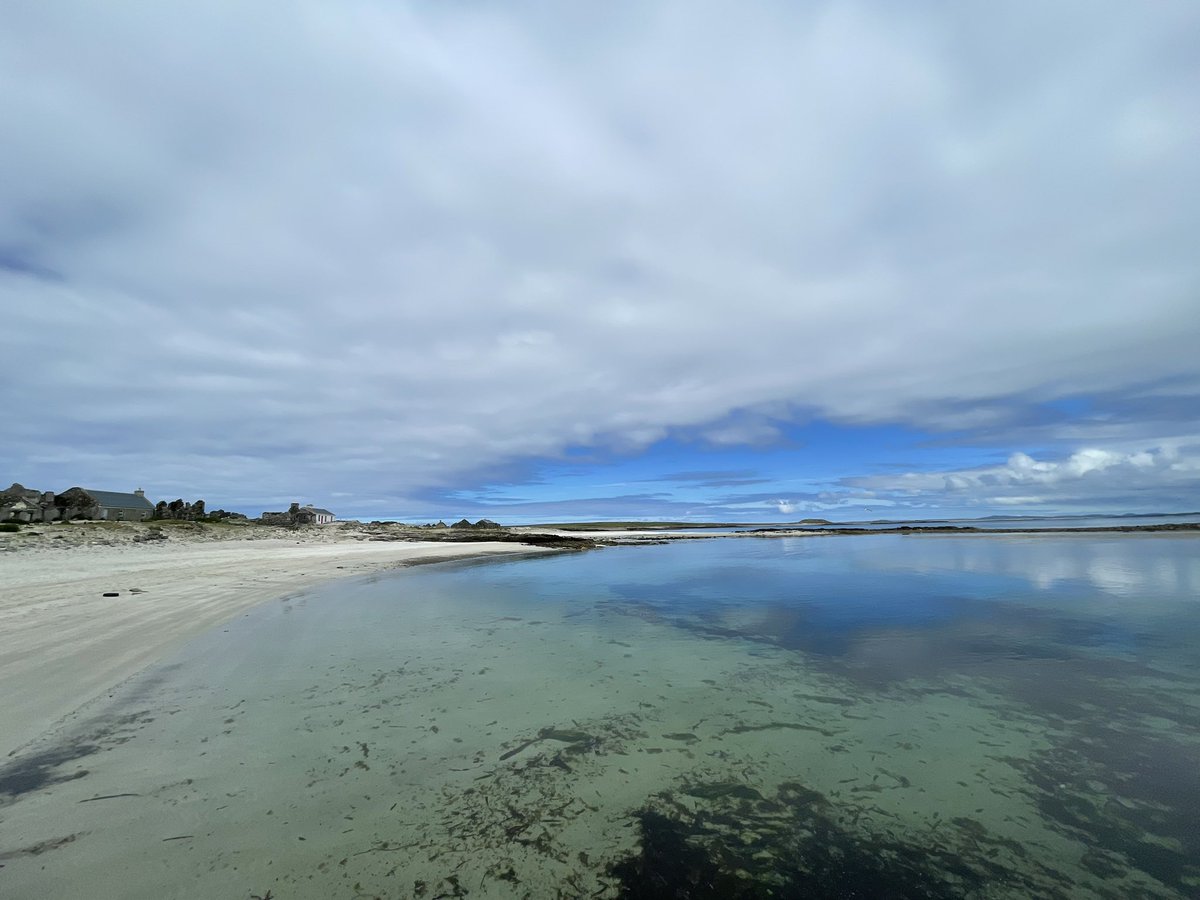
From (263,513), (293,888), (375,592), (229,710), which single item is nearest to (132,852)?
(293,888)

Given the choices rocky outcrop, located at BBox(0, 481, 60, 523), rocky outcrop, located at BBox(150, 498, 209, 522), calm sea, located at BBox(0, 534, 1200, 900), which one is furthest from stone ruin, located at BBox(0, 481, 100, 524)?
calm sea, located at BBox(0, 534, 1200, 900)

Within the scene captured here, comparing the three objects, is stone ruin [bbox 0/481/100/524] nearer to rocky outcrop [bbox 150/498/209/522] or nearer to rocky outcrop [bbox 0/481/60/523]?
rocky outcrop [bbox 0/481/60/523]

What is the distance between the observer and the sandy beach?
812 centimetres

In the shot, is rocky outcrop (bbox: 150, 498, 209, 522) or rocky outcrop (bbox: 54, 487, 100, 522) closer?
rocky outcrop (bbox: 54, 487, 100, 522)

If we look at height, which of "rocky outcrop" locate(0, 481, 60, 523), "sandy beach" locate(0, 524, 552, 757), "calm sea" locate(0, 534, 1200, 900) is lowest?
"calm sea" locate(0, 534, 1200, 900)

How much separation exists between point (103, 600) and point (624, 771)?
16.0m

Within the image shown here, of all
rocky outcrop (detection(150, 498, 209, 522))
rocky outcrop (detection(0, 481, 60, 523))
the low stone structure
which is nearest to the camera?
rocky outcrop (detection(0, 481, 60, 523))

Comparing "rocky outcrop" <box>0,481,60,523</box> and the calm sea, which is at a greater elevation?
"rocky outcrop" <box>0,481,60,523</box>

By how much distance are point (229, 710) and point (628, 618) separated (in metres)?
10.9

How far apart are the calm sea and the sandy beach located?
33.5 inches

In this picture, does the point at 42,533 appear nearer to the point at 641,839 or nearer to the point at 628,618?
the point at 628,618

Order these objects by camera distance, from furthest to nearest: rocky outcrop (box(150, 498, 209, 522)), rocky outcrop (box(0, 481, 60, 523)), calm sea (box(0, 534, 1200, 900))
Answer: rocky outcrop (box(150, 498, 209, 522)) → rocky outcrop (box(0, 481, 60, 523)) → calm sea (box(0, 534, 1200, 900))

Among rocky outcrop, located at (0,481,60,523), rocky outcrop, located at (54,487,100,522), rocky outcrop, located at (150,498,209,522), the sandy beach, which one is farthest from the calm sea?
rocky outcrop, located at (150,498,209,522)

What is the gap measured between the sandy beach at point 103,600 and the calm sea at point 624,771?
33.5 inches
